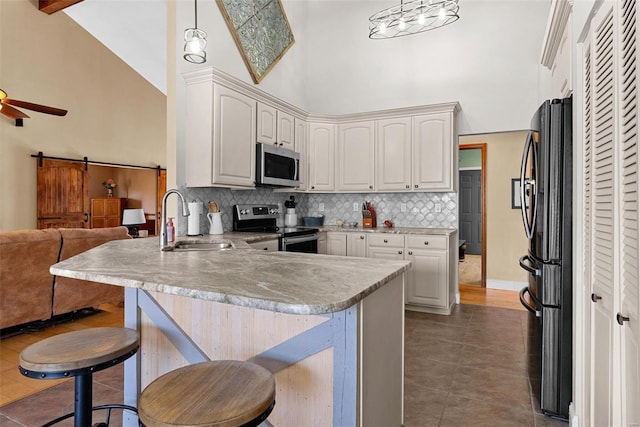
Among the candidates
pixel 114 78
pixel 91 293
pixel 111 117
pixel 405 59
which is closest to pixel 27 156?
pixel 111 117

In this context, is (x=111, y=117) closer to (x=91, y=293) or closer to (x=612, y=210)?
(x=91, y=293)

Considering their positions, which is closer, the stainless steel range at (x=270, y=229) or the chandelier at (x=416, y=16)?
the chandelier at (x=416, y=16)

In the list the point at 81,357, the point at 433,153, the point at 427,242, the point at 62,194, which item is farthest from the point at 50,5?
the point at 81,357

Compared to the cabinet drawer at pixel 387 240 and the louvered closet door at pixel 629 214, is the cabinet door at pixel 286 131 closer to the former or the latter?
the cabinet drawer at pixel 387 240

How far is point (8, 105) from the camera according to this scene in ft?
17.5

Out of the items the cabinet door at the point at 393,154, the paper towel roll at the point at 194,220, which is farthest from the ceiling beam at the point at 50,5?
the cabinet door at the point at 393,154

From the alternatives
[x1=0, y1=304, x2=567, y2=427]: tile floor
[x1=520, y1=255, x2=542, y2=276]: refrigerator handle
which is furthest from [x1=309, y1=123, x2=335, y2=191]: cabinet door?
[x1=520, y1=255, x2=542, y2=276]: refrigerator handle

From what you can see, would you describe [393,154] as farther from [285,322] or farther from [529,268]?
[285,322]

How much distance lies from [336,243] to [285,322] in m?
3.06

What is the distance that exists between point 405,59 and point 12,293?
16.3ft

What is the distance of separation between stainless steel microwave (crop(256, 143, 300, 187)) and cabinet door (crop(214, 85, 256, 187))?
0.08 m

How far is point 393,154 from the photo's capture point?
4.48 m

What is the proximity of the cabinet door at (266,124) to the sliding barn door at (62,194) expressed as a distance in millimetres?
5083

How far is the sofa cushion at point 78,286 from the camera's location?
11.4 ft
